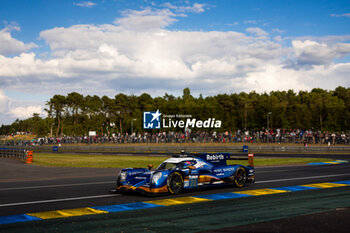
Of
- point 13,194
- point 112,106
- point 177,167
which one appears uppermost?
point 112,106

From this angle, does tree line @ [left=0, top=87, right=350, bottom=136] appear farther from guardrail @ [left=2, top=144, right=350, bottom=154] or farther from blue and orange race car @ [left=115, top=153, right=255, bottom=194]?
blue and orange race car @ [left=115, top=153, right=255, bottom=194]

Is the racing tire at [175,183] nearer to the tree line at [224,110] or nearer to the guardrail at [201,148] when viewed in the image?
the guardrail at [201,148]

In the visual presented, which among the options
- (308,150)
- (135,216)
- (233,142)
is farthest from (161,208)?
(233,142)

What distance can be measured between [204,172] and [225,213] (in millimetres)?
4256

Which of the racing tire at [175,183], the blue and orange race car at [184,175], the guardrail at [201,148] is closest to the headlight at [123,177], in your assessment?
the blue and orange race car at [184,175]

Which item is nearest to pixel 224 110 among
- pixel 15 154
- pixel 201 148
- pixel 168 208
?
pixel 201 148

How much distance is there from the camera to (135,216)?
900cm

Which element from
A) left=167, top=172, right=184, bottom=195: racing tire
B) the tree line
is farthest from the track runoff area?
the tree line

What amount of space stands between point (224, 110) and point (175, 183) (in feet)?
304

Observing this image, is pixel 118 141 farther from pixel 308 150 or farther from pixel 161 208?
pixel 161 208

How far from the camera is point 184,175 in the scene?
12.7 metres

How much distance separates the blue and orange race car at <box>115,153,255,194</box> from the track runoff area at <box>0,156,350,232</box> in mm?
298

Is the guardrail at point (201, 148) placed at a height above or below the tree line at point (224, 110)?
below

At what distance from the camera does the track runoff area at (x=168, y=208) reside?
7992 mm
